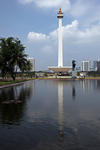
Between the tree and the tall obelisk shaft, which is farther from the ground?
the tall obelisk shaft

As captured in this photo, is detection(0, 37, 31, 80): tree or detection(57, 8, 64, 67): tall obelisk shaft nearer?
detection(0, 37, 31, 80): tree

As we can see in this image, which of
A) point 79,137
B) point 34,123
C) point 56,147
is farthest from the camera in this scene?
point 34,123

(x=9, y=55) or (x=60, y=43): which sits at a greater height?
(x=60, y=43)

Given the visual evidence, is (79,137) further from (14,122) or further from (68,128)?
(14,122)

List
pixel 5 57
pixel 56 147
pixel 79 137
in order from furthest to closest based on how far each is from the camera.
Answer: pixel 5 57 → pixel 79 137 → pixel 56 147

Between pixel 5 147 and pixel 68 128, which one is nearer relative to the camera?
pixel 5 147

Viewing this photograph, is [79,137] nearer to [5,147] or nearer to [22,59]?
[5,147]

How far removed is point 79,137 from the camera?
6.12 metres

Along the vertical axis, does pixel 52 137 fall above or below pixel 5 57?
below

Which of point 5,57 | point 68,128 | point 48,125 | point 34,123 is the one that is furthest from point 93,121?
point 5,57

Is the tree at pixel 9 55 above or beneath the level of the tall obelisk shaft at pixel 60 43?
beneath

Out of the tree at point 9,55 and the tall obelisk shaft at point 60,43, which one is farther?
the tall obelisk shaft at point 60,43

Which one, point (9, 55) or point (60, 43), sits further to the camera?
point (60, 43)

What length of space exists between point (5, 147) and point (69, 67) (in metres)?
89.4
